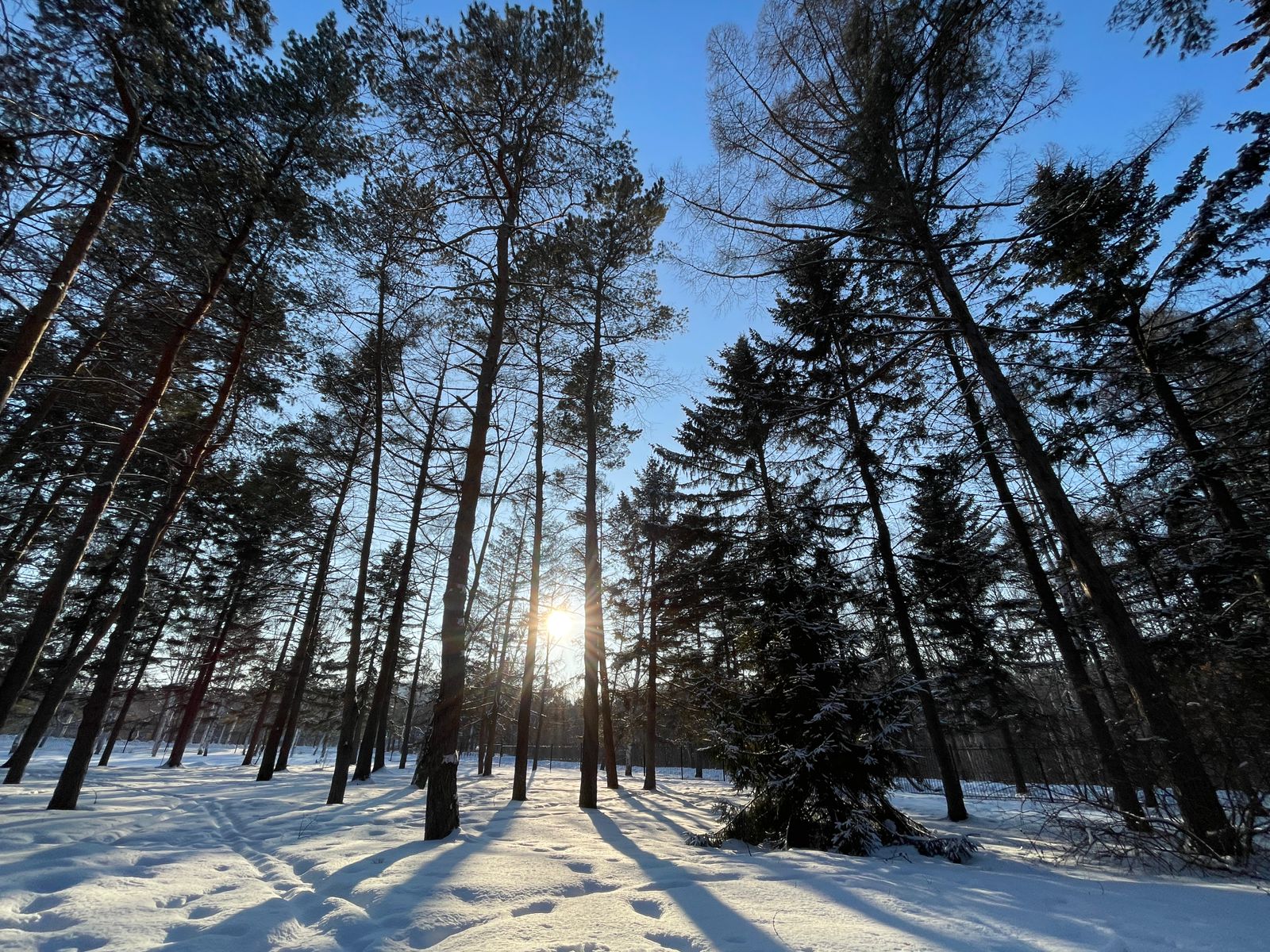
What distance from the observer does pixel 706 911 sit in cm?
302

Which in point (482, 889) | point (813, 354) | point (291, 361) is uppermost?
point (813, 354)

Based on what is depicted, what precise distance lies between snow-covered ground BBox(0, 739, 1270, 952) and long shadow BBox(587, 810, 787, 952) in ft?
0.05

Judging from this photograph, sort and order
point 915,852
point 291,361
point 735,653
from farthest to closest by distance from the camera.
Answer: point 291,361 → point 735,653 → point 915,852

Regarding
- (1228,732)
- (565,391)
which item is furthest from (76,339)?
(1228,732)

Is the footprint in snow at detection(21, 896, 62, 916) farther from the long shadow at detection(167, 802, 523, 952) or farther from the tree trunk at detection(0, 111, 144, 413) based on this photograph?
the tree trunk at detection(0, 111, 144, 413)

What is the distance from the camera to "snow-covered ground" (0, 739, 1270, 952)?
A: 2568 mm

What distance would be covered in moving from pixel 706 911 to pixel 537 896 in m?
1.18

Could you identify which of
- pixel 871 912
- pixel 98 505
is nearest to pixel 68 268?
pixel 98 505

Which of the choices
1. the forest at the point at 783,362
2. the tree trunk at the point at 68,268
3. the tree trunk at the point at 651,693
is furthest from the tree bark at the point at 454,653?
the tree trunk at the point at 651,693

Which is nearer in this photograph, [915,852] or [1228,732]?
[1228,732]

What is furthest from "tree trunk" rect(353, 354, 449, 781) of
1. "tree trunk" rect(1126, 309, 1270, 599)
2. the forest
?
"tree trunk" rect(1126, 309, 1270, 599)

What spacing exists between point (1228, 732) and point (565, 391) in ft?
40.5

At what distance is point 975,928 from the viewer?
106 inches

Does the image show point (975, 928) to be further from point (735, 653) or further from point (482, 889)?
point (735, 653)
